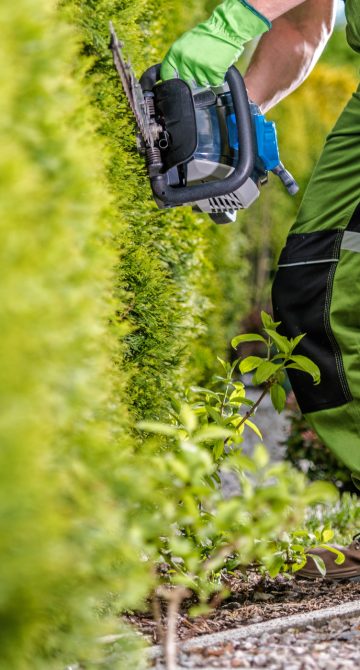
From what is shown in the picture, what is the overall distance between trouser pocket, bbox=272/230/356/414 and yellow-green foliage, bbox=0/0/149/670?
1.25 metres

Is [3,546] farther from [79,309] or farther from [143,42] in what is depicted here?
[143,42]

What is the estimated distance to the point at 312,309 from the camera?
254cm

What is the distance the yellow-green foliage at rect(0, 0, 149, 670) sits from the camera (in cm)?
99

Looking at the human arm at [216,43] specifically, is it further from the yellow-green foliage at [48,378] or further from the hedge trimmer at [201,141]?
the yellow-green foliage at [48,378]

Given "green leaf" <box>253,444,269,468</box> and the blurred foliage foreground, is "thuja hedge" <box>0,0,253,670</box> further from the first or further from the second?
"green leaf" <box>253,444,269,468</box>

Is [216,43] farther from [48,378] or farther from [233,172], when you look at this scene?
[48,378]

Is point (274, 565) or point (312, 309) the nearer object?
point (274, 565)

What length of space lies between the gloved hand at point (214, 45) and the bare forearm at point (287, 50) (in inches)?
20.3

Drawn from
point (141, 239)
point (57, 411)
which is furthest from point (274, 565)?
point (57, 411)

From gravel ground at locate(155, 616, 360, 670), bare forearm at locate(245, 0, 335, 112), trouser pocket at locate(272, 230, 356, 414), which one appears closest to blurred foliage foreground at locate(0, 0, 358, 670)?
gravel ground at locate(155, 616, 360, 670)

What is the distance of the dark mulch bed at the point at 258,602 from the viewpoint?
6.78 feet

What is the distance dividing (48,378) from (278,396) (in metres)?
1.39

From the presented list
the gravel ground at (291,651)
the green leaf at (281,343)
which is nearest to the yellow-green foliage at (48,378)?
the gravel ground at (291,651)

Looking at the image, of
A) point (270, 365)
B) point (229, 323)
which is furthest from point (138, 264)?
point (229, 323)
